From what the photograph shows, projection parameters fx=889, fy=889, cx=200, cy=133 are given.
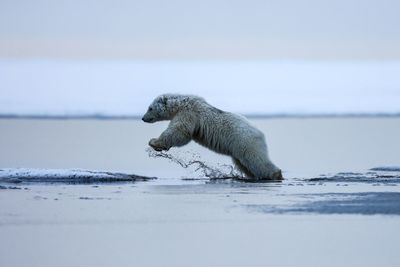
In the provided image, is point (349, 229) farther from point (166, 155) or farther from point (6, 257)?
point (166, 155)

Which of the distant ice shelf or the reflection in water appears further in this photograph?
the distant ice shelf

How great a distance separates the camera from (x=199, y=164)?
13.7m

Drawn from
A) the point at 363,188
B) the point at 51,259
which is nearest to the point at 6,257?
the point at 51,259

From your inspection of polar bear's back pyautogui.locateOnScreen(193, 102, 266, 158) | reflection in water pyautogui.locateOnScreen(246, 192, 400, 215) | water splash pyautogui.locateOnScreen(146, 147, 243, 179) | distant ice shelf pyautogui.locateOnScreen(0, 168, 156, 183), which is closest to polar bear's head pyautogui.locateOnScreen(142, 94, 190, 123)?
polar bear's back pyautogui.locateOnScreen(193, 102, 266, 158)

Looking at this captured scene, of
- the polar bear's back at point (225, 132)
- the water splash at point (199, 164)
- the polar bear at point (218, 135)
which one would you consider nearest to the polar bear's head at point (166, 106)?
the polar bear at point (218, 135)

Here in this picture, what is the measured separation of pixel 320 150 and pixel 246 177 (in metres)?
6.17

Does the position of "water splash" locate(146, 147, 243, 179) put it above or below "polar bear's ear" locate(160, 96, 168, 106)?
below

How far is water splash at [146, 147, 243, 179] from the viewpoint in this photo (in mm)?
13375

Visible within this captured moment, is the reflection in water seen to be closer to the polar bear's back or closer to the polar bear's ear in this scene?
the polar bear's back

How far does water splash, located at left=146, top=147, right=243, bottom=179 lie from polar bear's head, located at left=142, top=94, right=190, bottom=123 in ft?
1.89

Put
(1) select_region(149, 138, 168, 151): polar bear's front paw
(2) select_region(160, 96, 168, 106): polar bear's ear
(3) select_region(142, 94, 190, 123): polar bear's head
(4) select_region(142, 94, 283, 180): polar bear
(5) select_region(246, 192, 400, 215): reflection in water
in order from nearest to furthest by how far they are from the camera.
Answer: (5) select_region(246, 192, 400, 215): reflection in water → (4) select_region(142, 94, 283, 180): polar bear → (1) select_region(149, 138, 168, 151): polar bear's front paw → (3) select_region(142, 94, 190, 123): polar bear's head → (2) select_region(160, 96, 168, 106): polar bear's ear

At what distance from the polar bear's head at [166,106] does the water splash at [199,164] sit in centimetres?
58

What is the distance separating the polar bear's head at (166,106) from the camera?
1333cm

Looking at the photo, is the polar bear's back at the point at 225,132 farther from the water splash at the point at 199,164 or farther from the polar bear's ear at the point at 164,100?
the polar bear's ear at the point at 164,100
